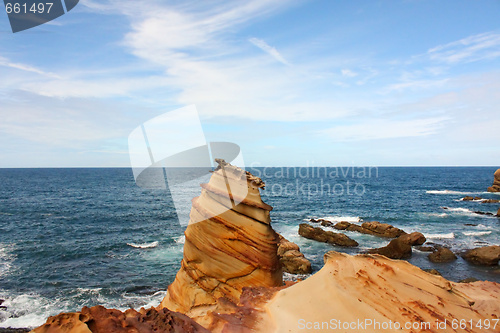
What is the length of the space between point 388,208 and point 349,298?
43910 millimetres

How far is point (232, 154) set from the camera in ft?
35.1

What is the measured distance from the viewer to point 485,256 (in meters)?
21.8

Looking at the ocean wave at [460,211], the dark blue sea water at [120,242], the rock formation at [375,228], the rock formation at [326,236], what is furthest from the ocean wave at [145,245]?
the ocean wave at [460,211]

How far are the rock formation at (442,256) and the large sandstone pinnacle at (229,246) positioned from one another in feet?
61.1

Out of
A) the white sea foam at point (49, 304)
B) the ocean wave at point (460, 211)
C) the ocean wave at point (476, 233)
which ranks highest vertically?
the ocean wave at point (460, 211)

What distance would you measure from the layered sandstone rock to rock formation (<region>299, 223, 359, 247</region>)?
2006 centimetres

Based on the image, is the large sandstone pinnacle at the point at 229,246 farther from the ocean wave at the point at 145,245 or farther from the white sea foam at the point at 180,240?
the white sea foam at the point at 180,240

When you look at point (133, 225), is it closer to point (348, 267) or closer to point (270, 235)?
point (270, 235)

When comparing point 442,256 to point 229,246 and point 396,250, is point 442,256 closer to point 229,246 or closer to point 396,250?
point 396,250

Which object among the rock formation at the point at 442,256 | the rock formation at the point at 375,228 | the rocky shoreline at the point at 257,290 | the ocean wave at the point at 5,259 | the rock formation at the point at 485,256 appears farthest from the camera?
the rock formation at the point at 375,228

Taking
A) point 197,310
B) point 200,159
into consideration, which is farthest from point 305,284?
point 200,159

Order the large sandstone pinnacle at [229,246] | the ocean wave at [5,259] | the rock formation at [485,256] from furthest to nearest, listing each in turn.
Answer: the rock formation at [485,256]
the ocean wave at [5,259]
the large sandstone pinnacle at [229,246]

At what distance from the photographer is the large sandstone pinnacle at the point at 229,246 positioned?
8648 millimetres

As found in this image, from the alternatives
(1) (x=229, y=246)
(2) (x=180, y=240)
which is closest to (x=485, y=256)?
(1) (x=229, y=246)
